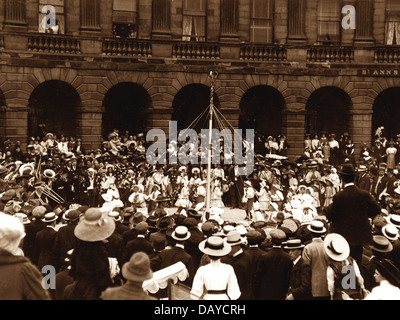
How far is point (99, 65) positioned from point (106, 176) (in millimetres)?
7450

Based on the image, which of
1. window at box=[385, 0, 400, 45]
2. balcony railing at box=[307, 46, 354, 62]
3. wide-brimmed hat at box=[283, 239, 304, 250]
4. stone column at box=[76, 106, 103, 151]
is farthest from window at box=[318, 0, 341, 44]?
wide-brimmed hat at box=[283, 239, 304, 250]

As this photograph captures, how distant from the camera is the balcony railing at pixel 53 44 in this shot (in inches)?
936

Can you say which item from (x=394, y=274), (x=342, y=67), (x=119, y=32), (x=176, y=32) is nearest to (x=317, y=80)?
(x=342, y=67)

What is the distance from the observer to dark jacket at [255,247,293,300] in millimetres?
6898

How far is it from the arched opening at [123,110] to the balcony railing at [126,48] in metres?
2.38

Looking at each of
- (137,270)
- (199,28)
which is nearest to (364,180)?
(199,28)

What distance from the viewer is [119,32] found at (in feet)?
83.6

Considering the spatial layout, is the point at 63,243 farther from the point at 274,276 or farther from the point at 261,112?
the point at 261,112

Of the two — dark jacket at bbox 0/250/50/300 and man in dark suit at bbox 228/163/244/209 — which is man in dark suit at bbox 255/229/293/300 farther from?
man in dark suit at bbox 228/163/244/209

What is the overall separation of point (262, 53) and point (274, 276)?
67.7 feet

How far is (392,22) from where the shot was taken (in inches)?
1070

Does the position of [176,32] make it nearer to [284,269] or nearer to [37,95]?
[37,95]

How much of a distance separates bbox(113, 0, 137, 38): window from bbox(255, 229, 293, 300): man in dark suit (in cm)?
2065
